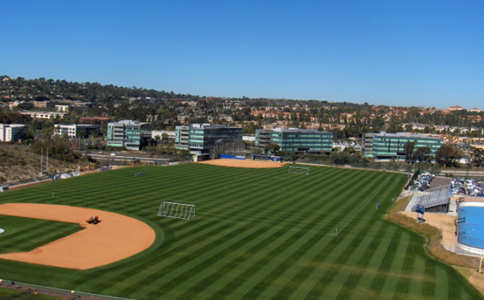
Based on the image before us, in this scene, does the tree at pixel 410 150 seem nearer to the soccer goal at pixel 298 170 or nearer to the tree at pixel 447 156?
the tree at pixel 447 156

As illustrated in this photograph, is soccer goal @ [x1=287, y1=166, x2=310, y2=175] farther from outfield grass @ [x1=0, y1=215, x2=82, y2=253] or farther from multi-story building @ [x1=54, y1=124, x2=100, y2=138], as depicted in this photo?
multi-story building @ [x1=54, y1=124, x2=100, y2=138]

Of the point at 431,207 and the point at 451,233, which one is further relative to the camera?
the point at 431,207

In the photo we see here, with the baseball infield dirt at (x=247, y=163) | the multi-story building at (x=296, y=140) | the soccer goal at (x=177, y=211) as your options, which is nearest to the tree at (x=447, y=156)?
the multi-story building at (x=296, y=140)

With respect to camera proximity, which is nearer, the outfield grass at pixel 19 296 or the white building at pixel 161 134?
the outfield grass at pixel 19 296

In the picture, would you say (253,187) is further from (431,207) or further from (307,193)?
(431,207)

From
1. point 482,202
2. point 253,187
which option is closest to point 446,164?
point 482,202

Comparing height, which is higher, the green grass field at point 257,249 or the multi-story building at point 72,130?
the multi-story building at point 72,130
